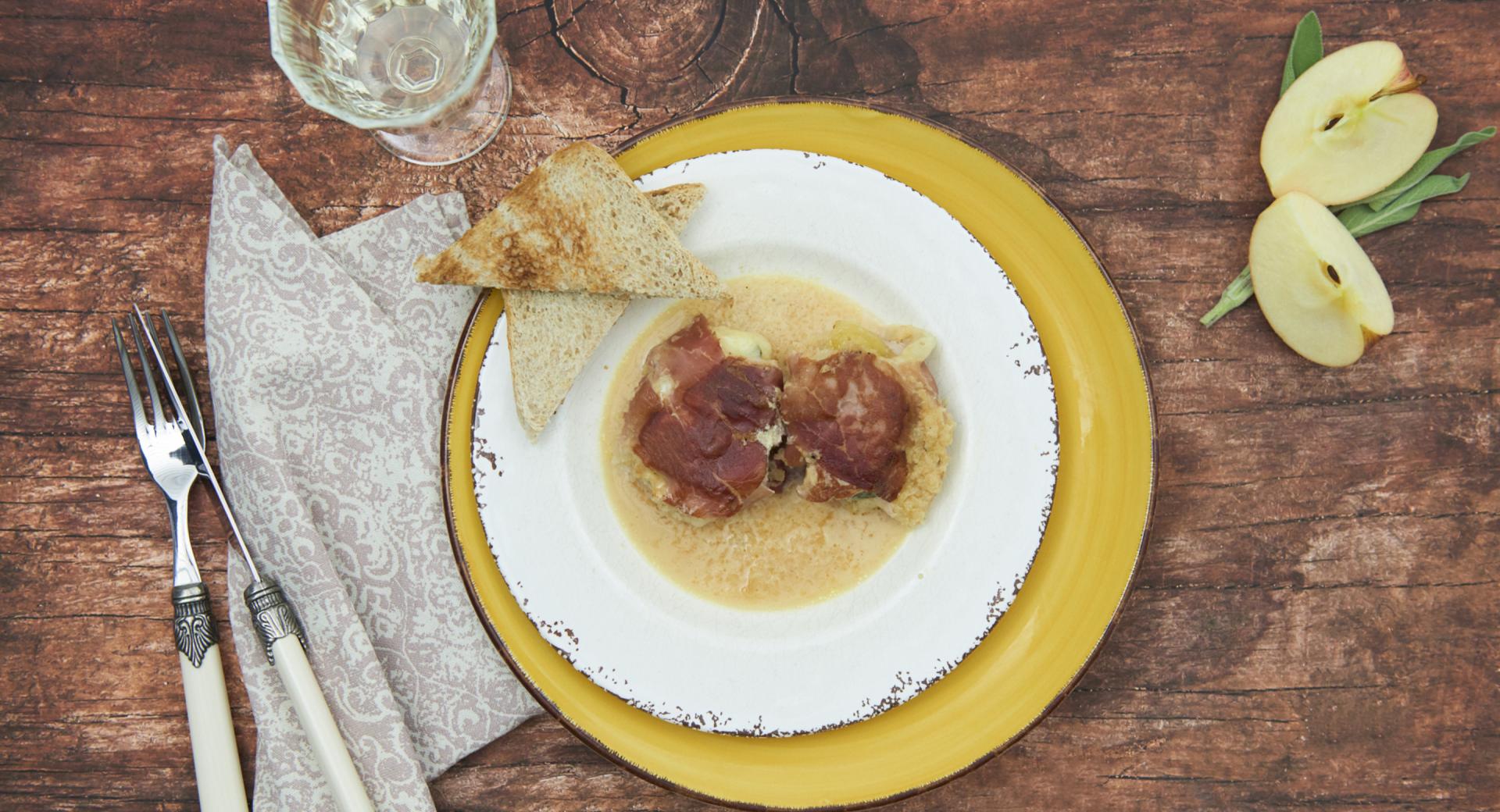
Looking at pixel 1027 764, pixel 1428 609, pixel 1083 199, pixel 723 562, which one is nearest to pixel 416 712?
pixel 723 562

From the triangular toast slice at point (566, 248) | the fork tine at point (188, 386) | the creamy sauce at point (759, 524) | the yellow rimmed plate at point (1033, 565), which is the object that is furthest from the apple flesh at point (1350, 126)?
the fork tine at point (188, 386)

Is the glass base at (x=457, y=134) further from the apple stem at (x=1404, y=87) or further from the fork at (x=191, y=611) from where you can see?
the apple stem at (x=1404, y=87)

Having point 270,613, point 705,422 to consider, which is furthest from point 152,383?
point 705,422

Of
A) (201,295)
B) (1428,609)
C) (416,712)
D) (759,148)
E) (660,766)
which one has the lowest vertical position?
(1428,609)

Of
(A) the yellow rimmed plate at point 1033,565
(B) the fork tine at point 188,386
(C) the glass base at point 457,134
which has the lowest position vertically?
(A) the yellow rimmed plate at point 1033,565

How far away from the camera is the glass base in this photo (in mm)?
2926

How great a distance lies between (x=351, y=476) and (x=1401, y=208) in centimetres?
350

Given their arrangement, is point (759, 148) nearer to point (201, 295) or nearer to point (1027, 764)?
point (201, 295)

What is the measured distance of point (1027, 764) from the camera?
3.02m

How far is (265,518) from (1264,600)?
3.27 m

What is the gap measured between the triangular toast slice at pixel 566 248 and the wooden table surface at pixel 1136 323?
36 cm

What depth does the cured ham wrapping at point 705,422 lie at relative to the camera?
2676 millimetres

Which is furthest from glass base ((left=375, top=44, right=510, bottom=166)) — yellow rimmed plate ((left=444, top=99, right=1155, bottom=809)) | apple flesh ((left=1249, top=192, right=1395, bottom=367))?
apple flesh ((left=1249, top=192, right=1395, bottom=367))

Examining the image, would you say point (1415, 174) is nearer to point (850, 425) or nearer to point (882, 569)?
point (850, 425)
